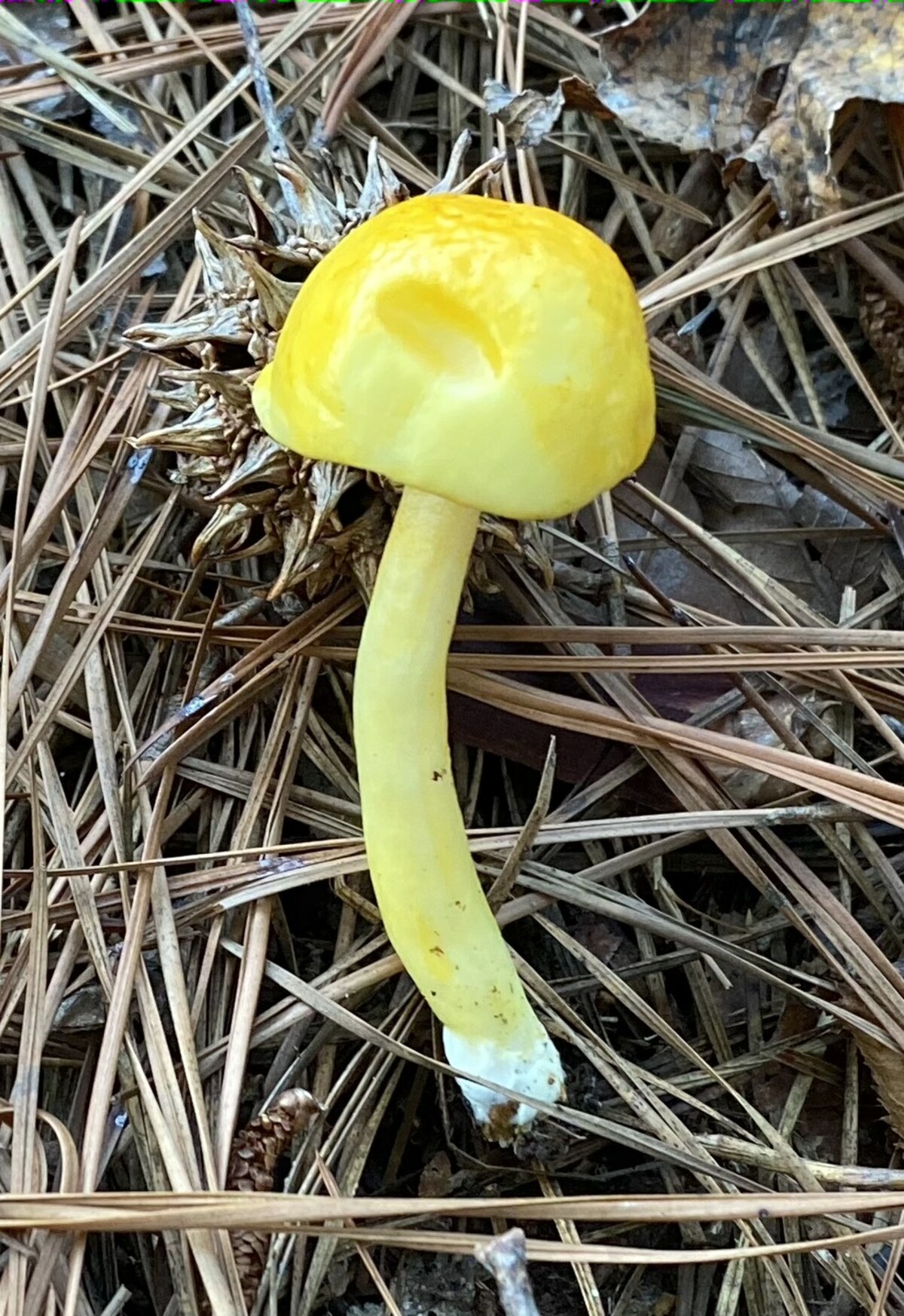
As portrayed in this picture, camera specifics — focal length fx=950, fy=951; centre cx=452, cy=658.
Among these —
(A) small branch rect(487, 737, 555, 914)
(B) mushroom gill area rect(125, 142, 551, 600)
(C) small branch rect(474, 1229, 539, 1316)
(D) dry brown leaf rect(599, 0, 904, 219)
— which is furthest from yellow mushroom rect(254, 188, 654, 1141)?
(D) dry brown leaf rect(599, 0, 904, 219)

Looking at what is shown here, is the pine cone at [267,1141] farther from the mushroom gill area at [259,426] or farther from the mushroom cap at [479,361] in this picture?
the mushroom cap at [479,361]

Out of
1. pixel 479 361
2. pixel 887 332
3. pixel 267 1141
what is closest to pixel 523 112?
pixel 887 332

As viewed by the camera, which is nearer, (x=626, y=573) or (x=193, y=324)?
(x=193, y=324)

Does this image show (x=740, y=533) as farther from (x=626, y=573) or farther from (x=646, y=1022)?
(x=646, y=1022)

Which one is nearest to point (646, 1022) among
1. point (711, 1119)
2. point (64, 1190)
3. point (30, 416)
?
point (711, 1119)

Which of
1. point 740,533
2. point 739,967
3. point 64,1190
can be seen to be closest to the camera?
point 64,1190

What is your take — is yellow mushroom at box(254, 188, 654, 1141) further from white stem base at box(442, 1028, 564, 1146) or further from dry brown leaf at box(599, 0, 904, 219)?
dry brown leaf at box(599, 0, 904, 219)
